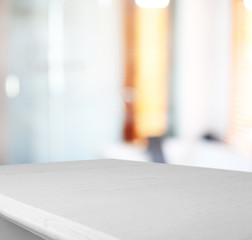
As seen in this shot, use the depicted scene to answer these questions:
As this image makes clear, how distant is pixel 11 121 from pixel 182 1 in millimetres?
2122

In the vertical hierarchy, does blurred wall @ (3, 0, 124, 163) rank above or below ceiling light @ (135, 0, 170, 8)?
below

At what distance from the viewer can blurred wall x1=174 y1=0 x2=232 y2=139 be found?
5.05 meters

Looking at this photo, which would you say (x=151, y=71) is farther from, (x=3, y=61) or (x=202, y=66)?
(x=3, y=61)

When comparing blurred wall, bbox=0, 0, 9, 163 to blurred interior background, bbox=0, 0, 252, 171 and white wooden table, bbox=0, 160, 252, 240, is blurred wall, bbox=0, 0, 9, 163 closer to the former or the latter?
blurred interior background, bbox=0, 0, 252, 171

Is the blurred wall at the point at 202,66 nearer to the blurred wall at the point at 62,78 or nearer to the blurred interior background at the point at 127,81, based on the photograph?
the blurred interior background at the point at 127,81

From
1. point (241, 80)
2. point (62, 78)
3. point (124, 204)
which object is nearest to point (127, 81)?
point (62, 78)

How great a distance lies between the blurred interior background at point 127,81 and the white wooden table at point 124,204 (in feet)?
10.7

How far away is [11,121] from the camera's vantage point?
162 inches

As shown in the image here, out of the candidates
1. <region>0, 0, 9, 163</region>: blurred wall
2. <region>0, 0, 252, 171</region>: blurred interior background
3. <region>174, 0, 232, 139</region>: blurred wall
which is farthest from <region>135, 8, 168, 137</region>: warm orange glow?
<region>0, 0, 9, 163</region>: blurred wall

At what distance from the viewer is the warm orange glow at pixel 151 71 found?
15.7 feet

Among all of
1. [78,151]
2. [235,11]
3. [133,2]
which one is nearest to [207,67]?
[235,11]

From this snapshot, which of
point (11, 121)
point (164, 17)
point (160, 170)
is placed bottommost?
point (11, 121)

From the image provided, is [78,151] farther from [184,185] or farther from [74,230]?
[74,230]

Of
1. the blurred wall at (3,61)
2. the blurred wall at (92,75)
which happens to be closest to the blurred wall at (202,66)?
the blurred wall at (92,75)
